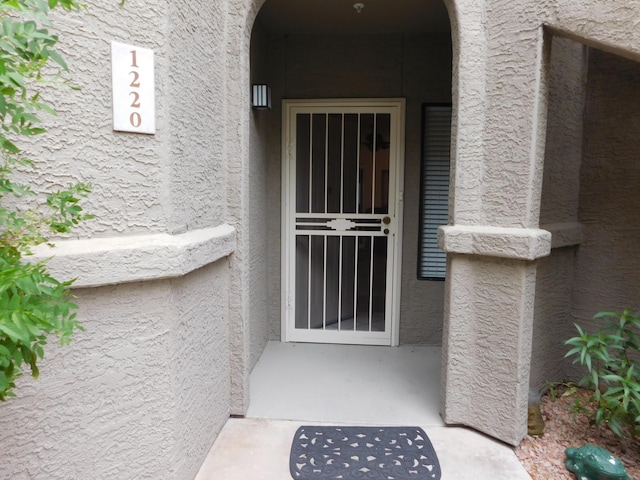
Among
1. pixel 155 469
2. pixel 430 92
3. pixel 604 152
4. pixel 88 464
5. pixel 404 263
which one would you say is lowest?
pixel 155 469

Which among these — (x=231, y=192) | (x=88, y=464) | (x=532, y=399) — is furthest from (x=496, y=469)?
(x=231, y=192)

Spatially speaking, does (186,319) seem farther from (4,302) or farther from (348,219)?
(348,219)

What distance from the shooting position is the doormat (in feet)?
7.55

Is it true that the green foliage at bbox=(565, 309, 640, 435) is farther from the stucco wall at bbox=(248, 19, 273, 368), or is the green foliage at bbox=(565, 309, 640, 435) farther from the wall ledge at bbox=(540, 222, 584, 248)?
the stucco wall at bbox=(248, 19, 273, 368)

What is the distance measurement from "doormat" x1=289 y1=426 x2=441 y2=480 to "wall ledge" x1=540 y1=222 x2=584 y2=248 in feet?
5.61

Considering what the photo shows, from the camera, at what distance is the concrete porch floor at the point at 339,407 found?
7.84ft

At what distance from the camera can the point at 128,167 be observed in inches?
72.6

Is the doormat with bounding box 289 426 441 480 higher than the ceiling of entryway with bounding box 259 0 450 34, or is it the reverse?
the ceiling of entryway with bounding box 259 0 450 34

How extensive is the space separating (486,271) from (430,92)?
2300 mm

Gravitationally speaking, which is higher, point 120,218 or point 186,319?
point 120,218

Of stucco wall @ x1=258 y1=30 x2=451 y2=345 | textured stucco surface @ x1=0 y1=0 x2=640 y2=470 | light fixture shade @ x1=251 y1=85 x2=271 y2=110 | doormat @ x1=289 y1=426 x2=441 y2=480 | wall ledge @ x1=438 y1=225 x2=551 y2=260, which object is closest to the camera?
textured stucco surface @ x1=0 y1=0 x2=640 y2=470

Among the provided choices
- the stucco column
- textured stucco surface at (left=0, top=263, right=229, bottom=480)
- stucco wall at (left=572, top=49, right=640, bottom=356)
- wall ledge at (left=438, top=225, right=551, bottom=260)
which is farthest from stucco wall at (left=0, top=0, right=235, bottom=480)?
stucco wall at (left=572, top=49, right=640, bottom=356)

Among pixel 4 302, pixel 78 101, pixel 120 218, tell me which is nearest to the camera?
pixel 4 302

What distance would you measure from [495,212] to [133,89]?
218 cm
